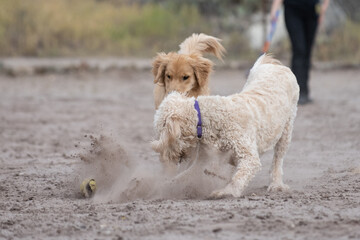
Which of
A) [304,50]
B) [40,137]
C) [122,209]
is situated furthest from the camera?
[304,50]

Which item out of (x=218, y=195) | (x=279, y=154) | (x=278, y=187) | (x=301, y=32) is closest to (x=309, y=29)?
(x=301, y=32)

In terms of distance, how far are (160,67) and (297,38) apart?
3875 millimetres

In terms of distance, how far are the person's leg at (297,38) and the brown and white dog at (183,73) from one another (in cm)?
321

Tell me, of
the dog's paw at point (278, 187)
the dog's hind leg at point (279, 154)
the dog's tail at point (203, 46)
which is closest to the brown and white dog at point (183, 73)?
the dog's tail at point (203, 46)

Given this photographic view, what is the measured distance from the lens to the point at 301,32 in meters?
10.2

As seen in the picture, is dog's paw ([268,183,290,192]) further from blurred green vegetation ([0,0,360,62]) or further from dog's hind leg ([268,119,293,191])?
blurred green vegetation ([0,0,360,62])

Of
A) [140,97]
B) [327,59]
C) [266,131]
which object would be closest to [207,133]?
[266,131]

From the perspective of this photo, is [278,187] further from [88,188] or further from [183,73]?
[183,73]

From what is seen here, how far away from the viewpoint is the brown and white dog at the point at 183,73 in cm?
686

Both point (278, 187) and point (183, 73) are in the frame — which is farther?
point (183, 73)

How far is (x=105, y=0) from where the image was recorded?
66.8ft

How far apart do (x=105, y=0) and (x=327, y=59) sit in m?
7.71

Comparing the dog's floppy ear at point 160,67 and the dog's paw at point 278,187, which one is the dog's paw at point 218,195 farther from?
the dog's floppy ear at point 160,67

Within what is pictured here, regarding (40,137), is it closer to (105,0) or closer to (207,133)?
(207,133)
